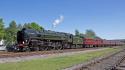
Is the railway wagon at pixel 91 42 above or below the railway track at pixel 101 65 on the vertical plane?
above

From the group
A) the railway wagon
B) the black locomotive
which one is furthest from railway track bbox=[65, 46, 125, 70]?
the railway wagon

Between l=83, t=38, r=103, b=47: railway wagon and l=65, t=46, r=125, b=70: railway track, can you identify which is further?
l=83, t=38, r=103, b=47: railway wagon

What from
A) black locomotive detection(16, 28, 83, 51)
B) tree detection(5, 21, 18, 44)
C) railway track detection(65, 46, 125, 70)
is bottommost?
railway track detection(65, 46, 125, 70)

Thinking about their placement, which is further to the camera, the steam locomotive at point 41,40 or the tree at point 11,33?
the tree at point 11,33

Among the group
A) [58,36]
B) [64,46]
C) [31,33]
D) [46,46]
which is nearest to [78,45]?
[64,46]

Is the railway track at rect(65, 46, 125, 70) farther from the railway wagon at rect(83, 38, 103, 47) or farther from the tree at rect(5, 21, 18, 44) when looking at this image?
the tree at rect(5, 21, 18, 44)

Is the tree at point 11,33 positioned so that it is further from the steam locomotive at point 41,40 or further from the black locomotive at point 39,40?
the black locomotive at point 39,40

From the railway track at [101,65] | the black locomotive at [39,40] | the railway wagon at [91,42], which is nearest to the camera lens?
the railway track at [101,65]

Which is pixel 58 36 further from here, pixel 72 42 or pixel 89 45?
pixel 89 45

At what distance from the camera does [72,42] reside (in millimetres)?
57500

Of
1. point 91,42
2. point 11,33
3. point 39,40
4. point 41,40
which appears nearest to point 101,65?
point 39,40

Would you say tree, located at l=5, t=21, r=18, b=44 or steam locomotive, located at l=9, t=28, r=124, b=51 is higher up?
tree, located at l=5, t=21, r=18, b=44

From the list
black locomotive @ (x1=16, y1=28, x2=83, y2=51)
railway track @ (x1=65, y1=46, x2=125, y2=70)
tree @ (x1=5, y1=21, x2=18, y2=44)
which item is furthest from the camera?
tree @ (x1=5, y1=21, x2=18, y2=44)

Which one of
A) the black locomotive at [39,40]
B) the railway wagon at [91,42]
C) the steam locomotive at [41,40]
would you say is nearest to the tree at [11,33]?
the railway wagon at [91,42]
